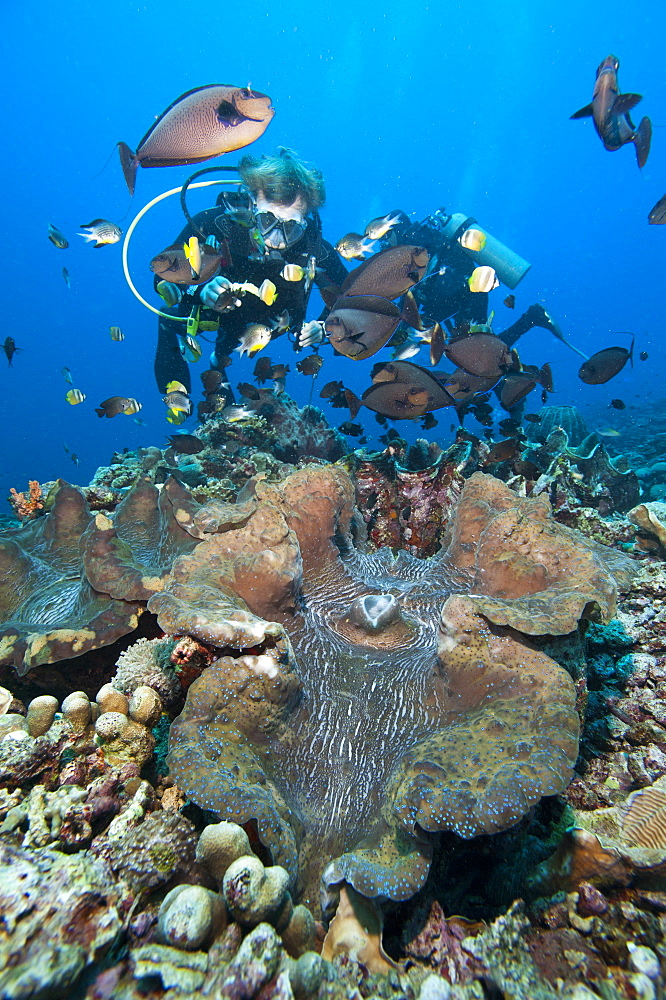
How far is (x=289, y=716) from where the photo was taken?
1941 mm

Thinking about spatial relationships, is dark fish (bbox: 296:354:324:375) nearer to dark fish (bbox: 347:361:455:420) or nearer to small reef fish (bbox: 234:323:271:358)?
small reef fish (bbox: 234:323:271:358)

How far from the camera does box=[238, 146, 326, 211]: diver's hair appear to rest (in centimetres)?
632

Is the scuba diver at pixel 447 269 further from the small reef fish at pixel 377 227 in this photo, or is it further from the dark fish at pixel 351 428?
the dark fish at pixel 351 428

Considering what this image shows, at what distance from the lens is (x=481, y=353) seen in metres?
4.59

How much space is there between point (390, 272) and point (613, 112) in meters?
2.34

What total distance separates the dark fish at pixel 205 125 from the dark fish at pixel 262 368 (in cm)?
324

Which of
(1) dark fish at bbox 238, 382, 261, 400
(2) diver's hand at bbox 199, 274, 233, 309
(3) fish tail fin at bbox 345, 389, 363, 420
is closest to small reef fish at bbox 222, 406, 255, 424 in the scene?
(1) dark fish at bbox 238, 382, 261, 400

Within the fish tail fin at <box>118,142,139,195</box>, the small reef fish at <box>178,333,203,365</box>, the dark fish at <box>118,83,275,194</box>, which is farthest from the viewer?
the small reef fish at <box>178,333,203,365</box>

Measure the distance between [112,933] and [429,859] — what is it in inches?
39.8

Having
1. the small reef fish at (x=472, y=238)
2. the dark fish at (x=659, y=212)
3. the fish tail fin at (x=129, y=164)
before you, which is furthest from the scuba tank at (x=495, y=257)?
the fish tail fin at (x=129, y=164)

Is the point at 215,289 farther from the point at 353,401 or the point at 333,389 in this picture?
the point at 353,401

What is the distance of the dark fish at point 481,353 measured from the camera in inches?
178

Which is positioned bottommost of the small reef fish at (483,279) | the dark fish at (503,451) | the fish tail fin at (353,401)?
the dark fish at (503,451)

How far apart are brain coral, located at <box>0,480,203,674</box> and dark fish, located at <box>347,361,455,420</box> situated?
2.24m
